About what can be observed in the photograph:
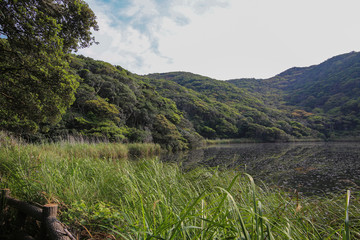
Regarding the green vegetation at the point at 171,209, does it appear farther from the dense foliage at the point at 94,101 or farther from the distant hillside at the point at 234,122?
the distant hillside at the point at 234,122

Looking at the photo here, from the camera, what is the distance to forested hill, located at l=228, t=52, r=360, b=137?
1927 inches

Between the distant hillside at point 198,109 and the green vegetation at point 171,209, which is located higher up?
the distant hillside at point 198,109

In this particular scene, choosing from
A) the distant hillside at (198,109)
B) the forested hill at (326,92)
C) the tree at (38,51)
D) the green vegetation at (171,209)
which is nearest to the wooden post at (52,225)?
the green vegetation at (171,209)

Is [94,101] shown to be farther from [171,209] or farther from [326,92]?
[326,92]

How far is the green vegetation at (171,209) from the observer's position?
1.26 meters

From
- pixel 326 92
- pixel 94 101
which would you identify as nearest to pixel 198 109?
pixel 94 101

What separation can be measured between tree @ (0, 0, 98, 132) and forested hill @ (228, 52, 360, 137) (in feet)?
188

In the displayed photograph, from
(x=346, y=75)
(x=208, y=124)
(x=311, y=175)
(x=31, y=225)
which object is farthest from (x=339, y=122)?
(x=31, y=225)

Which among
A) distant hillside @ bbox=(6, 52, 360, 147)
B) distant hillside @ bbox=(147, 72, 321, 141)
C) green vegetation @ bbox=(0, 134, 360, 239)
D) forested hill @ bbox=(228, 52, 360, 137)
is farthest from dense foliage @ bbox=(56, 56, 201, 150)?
forested hill @ bbox=(228, 52, 360, 137)

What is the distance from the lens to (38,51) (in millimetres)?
4770

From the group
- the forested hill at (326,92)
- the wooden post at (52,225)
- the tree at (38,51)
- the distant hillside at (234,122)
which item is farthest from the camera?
the forested hill at (326,92)

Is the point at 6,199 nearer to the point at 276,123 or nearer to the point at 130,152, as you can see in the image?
the point at 130,152

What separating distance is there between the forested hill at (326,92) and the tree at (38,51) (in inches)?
2262

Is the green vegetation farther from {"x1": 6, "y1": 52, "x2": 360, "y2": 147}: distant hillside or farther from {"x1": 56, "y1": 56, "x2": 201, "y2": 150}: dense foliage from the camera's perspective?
{"x1": 56, "y1": 56, "x2": 201, "y2": 150}: dense foliage
